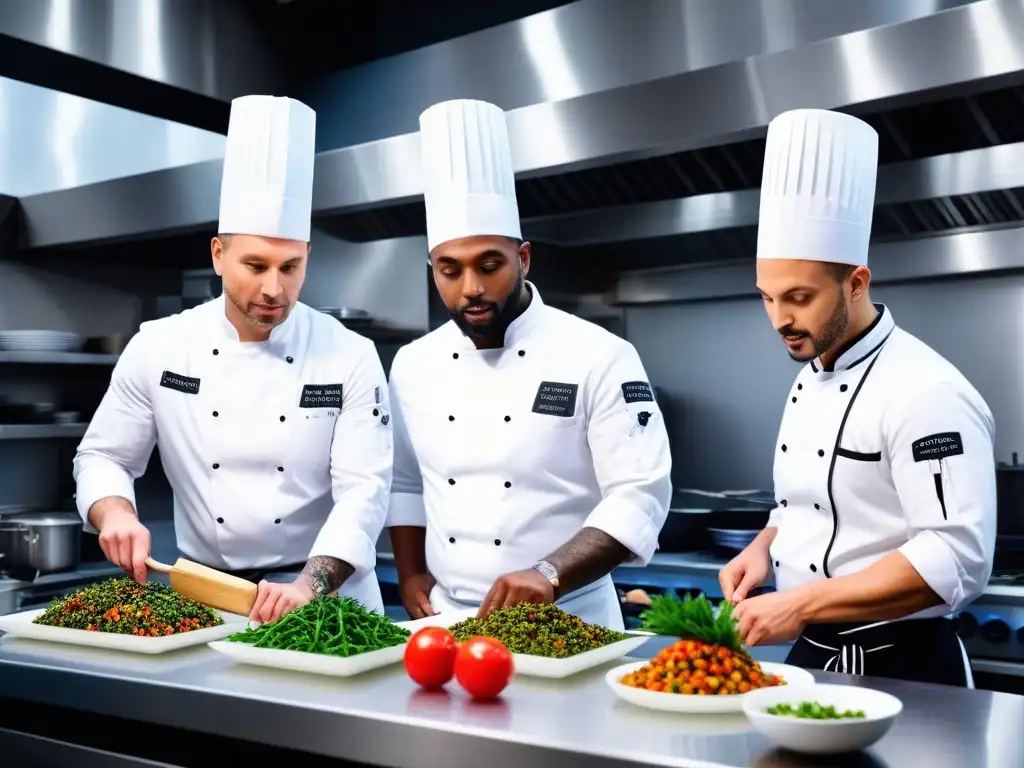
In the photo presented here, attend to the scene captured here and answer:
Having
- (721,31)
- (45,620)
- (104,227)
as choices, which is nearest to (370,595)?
(45,620)

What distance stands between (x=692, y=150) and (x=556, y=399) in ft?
3.40

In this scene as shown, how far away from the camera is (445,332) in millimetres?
3057

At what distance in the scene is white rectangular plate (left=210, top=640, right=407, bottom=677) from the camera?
1.87 m

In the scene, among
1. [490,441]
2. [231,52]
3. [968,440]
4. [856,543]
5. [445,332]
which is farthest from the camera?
[231,52]

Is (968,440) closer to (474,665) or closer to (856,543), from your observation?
(856,543)

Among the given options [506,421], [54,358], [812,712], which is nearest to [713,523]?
[506,421]

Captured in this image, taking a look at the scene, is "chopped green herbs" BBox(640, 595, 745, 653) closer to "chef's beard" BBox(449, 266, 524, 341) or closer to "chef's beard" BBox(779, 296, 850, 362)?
"chef's beard" BBox(779, 296, 850, 362)

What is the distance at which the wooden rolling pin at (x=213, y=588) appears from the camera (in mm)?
2199

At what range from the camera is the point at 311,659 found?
6.19ft

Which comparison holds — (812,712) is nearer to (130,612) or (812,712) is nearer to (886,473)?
(886,473)

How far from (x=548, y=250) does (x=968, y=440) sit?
284cm

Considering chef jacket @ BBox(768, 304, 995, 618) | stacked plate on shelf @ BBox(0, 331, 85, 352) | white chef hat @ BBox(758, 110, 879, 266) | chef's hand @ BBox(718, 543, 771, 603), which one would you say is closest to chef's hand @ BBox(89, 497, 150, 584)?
chef's hand @ BBox(718, 543, 771, 603)

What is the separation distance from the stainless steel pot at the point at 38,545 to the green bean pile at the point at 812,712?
345cm

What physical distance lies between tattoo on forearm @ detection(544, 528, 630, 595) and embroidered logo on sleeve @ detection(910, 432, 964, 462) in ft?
2.52
